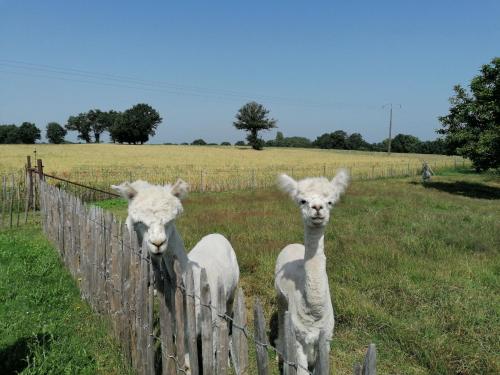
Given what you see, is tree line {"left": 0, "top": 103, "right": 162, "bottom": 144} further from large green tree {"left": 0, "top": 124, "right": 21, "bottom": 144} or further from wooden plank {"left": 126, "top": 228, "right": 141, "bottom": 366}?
wooden plank {"left": 126, "top": 228, "right": 141, "bottom": 366}

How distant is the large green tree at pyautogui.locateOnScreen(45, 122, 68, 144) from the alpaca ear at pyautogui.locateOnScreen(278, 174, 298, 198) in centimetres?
12609

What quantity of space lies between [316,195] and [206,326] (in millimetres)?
1543

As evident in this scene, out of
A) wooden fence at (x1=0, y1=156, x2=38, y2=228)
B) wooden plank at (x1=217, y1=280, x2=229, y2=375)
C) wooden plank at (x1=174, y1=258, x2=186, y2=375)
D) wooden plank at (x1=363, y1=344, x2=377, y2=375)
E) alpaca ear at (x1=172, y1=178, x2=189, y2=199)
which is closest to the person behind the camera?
wooden plank at (x1=363, y1=344, x2=377, y2=375)

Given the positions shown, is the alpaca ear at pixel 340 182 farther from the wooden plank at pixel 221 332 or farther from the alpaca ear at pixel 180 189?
the wooden plank at pixel 221 332

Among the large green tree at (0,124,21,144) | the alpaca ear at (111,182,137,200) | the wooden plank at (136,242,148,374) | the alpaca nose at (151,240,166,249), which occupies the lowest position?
the wooden plank at (136,242,148,374)

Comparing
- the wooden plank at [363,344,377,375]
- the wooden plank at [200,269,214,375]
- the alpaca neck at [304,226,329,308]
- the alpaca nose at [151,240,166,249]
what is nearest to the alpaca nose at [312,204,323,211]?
the alpaca neck at [304,226,329,308]

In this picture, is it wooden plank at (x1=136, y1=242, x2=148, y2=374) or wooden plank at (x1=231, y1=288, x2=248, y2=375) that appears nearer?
wooden plank at (x1=231, y1=288, x2=248, y2=375)

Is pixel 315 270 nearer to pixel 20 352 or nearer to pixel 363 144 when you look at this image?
pixel 20 352

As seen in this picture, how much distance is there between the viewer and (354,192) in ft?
66.9

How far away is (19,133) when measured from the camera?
342 ft

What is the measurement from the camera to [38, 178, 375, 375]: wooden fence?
8.20ft

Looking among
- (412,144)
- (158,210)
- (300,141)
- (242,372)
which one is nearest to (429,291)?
(242,372)

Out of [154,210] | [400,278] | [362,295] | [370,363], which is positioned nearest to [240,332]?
[370,363]

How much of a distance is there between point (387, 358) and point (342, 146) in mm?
117903
